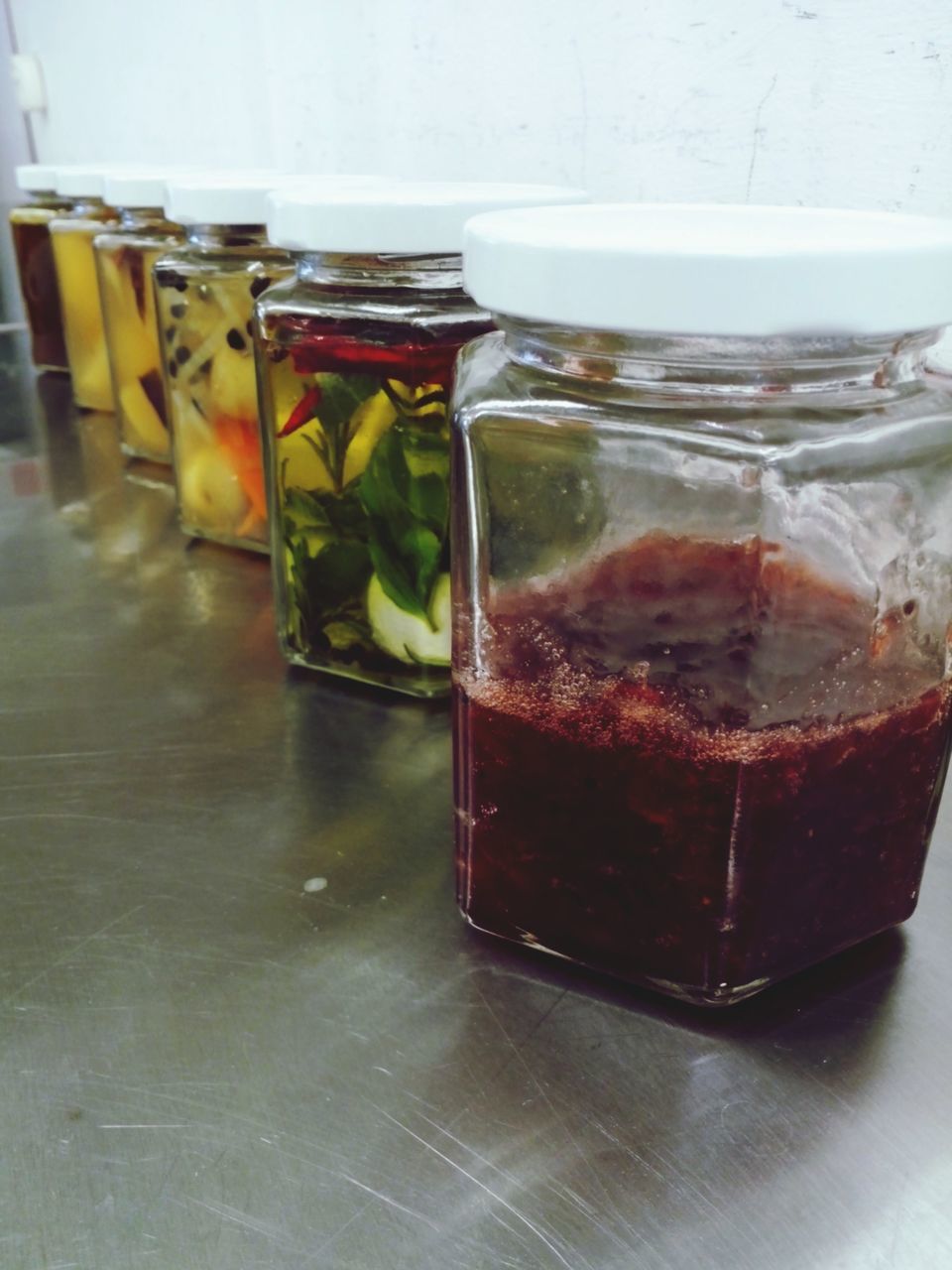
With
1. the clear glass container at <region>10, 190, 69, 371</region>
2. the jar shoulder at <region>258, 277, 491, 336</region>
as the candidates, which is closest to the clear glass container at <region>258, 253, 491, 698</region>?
the jar shoulder at <region>258, 277, 491, 336</region>

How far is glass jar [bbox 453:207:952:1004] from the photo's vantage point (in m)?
0.34

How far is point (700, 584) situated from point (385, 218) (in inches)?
10.9

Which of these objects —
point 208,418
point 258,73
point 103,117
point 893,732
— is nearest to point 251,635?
point 208,418

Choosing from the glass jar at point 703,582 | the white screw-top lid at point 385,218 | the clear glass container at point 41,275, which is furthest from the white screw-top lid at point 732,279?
the clear glass container at point 41,275

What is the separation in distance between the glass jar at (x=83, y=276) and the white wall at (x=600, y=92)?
183 millimetres

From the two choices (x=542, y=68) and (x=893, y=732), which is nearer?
(x=893, y=732)

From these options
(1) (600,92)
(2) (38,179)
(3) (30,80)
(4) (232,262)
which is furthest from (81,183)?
(3) (30,80)

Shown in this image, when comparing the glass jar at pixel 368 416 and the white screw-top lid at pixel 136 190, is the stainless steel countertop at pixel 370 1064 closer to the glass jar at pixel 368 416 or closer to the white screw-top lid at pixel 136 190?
the glass jar at pixel 368 416

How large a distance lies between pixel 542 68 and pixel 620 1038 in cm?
69

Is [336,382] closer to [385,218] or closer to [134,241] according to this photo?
[385,218]

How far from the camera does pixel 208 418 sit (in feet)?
2.69

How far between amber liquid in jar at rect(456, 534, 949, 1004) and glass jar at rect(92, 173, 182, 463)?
2.16 feet

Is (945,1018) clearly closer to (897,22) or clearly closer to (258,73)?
(897,22)

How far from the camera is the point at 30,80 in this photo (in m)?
1.92
